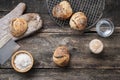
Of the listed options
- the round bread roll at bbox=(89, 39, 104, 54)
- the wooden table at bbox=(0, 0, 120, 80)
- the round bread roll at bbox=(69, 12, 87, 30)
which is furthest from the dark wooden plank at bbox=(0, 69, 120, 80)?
the round bread roll at bbox=(69, 12, 87, 30)

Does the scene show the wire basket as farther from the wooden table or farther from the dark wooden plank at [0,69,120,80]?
the dark wooden plank at [0,69,120,80]

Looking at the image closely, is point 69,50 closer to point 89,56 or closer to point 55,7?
point 89,56

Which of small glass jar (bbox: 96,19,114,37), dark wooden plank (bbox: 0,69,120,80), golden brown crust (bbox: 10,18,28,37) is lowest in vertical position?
Result: dark wooden plank (bbox: 0,69,120,80)

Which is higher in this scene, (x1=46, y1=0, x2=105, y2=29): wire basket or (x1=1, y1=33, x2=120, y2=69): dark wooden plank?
(x1=46, y1=0, x2=105, y2=29): wire basket

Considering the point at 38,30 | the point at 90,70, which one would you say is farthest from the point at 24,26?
the point at 90,70

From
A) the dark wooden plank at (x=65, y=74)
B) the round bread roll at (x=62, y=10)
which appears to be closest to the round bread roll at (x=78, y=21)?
the round bread roll at (x=62, y=10)

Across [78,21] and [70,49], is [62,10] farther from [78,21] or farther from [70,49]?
[70,49]

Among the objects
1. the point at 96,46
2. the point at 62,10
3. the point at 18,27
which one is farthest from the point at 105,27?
the point at 18,27
